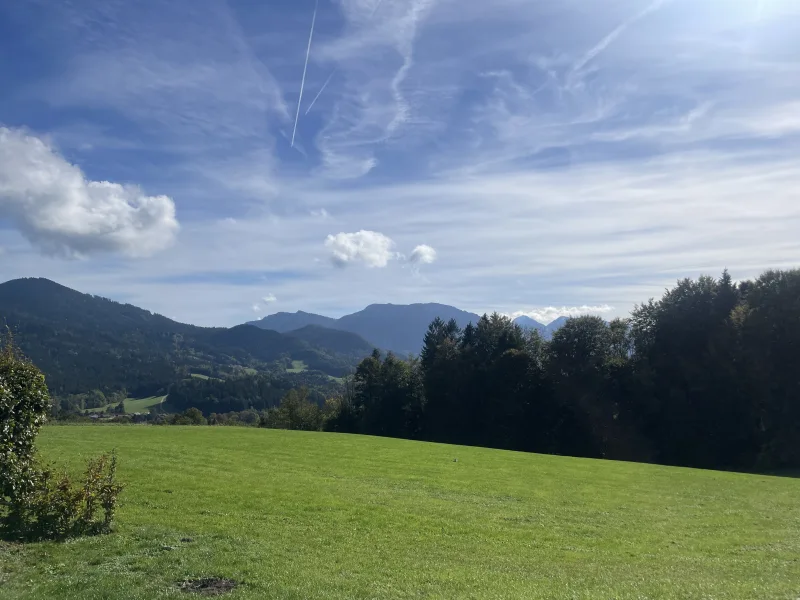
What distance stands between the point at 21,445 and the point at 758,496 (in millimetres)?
28327

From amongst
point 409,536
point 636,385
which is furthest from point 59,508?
point 636,385

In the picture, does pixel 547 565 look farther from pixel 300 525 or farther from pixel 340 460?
pixel 340 460

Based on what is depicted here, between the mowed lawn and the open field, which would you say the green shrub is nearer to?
the mowed lawn

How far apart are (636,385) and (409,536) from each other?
46.7m

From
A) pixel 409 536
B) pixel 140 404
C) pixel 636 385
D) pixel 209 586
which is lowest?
pixel 140 404

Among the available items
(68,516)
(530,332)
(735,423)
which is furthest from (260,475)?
(530,332)

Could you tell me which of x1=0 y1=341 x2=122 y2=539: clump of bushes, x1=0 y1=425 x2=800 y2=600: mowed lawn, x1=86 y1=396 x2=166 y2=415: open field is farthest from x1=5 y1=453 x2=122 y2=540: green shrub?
x1=86 y1=396 x2=166 y2=415: open field

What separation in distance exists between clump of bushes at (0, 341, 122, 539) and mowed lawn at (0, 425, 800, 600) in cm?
92

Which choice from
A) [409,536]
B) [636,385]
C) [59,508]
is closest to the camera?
[59,508]

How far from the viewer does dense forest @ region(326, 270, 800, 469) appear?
1850 inches

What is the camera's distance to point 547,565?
1210 centimetres

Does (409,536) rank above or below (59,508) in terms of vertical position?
below

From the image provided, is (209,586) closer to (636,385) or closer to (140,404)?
(636,385)

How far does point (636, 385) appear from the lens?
5425cm
